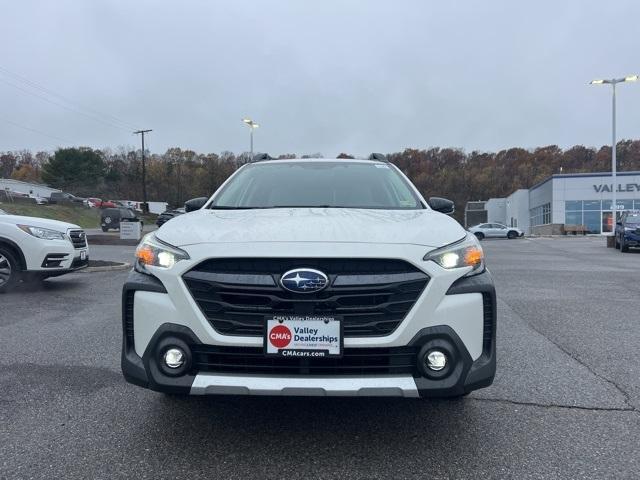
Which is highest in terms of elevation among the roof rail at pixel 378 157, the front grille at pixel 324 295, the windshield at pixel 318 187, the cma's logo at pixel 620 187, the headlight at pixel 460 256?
the cma's logo at pixel 620 187

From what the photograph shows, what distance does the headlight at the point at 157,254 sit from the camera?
104 inches

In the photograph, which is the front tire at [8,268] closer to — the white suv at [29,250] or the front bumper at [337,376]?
the white suv at [29,250]

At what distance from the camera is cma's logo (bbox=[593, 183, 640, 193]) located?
44.3 meters

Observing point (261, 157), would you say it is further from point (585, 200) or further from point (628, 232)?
point (585, 200)

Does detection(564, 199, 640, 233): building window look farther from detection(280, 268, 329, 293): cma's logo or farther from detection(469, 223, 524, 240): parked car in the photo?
detection(280, 268, 329, 293): cma's logo

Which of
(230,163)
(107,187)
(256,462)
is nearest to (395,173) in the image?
(256,462)

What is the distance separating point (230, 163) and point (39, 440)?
290 ft

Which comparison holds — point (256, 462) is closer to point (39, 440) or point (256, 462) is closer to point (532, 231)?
point (39, 440)

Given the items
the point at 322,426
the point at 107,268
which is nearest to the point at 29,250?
the point at 107,268

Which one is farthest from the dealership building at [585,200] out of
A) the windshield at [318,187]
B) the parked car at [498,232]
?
the windshield at [318,187]

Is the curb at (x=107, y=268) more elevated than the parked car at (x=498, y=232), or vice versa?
the parked car at (x=498, y=232)

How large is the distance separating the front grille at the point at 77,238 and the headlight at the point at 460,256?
6921mm

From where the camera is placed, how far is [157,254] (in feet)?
8.93

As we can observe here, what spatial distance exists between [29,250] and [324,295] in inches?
255
